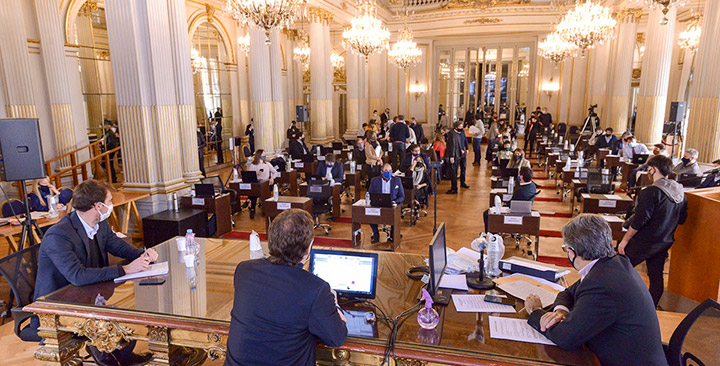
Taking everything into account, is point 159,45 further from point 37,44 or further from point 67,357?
point 67,357

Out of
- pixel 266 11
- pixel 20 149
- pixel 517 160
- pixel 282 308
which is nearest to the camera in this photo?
pixel 282 308

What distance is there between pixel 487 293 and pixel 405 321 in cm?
66

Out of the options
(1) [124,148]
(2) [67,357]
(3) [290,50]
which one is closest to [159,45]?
(1) [124,148]

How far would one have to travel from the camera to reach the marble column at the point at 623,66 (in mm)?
15023

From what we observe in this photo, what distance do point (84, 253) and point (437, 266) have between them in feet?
8.23

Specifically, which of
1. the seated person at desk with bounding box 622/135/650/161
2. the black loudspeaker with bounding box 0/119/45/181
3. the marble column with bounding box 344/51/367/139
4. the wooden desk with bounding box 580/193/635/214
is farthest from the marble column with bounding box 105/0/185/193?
the marble column with bounding box 344/51/367/139

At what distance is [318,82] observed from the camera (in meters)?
Result: 14.9

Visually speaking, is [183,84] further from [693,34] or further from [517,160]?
[693,34]

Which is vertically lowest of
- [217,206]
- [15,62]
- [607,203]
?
[217,206]

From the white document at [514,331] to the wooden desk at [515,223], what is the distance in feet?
11.6

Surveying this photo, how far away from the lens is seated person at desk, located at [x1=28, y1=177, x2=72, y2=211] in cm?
642

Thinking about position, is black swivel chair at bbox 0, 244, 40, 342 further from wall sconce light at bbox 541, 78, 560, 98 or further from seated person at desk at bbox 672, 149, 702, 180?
wall sconce light at bbox 541, 78, 560, 98

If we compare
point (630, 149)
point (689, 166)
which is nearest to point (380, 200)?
point (689, 166)

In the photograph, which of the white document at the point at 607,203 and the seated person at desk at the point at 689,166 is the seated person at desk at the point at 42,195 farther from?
the seated person at desk at the point at 689,166
